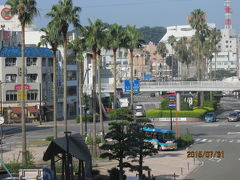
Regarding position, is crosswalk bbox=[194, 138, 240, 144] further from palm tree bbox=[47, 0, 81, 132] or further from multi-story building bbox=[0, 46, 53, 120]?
multi-story building bbox=[0, 46, 53, 120]

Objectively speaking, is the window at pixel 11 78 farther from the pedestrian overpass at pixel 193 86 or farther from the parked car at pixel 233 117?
the parked car at pixel 233 117

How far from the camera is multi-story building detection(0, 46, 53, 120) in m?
102

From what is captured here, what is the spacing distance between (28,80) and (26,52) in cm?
520

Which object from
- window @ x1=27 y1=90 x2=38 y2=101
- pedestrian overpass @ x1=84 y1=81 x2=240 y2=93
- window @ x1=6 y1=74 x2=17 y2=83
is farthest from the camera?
window @ x1=27 y1=90 x2=38 y2=101

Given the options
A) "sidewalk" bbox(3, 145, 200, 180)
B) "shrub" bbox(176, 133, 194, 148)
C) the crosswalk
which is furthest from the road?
"sidewalk" bbox(3, 145, 200, 180)

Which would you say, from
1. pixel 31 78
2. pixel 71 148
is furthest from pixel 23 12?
pixel 31 78

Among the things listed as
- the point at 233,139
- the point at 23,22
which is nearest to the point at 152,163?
the point at 23,22

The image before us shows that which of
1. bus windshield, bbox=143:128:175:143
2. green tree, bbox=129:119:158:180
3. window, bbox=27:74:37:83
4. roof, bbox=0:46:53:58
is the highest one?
roof, bbox=0:46:53:58

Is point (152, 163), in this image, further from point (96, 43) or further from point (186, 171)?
point (96, 43)

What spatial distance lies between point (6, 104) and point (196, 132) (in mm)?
38619

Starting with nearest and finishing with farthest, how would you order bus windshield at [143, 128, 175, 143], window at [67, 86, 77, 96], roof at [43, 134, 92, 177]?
roof at [43, 134, 92, 177] < bus windshield at [143, 128, 175, 143] < window at [67, 86, 77, 96]

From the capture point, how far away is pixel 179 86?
103 meters

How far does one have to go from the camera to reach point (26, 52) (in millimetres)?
102375
